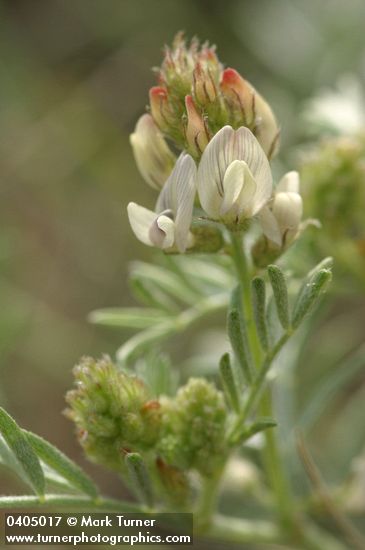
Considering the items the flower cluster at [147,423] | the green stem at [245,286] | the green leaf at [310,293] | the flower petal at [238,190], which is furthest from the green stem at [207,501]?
the flower petal at [238,190]

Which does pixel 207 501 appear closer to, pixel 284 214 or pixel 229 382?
pixel 229 382

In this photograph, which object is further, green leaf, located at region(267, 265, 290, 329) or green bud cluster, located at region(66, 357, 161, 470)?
green bud cluster, located at region(66, 357, 161, 470)

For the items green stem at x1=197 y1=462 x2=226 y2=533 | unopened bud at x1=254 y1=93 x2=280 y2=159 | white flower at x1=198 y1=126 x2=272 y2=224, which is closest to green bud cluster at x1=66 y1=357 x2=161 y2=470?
green stem at x1=197 y1=462 x2=226 y2=533

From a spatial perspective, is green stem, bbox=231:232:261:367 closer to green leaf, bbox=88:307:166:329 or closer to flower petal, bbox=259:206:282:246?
flower petal, bbox=259:206:282:246

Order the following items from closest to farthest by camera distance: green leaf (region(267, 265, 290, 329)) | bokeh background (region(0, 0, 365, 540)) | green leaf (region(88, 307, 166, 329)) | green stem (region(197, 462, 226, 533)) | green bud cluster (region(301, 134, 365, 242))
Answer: green leaf (region(267, 265, 290, 329))
green stem (region(197, 462, 226, 533))
green leaf (region(88, 307, 166, 329))
green bud cluster (region(301, 134, 365, 242))
bokeh background (region(0, 0, 365, 540))

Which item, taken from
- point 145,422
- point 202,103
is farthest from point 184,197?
point 145,422

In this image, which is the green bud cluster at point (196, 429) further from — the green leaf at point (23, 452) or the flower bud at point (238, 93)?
the flower bud at point (238, 93)

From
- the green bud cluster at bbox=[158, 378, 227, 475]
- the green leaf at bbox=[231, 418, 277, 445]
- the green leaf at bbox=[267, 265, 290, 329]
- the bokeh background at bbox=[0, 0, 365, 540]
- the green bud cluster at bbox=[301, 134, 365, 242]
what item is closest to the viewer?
the green leaf at bbox=[267, 265, 290, 329]
